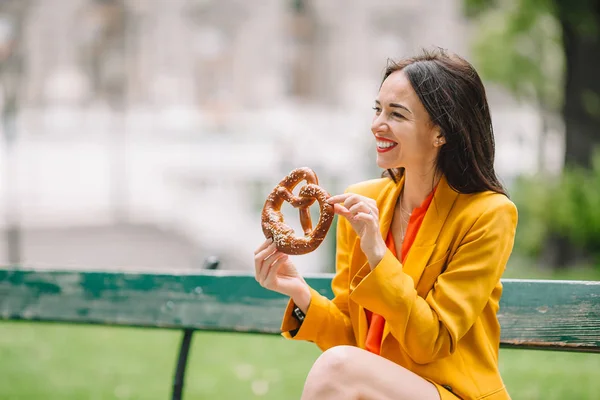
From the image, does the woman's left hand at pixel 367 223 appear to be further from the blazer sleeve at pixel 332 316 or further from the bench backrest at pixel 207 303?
the bench backrest at pixel 207 303

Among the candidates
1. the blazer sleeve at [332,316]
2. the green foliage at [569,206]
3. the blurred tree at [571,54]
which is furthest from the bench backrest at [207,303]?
the blurred tree at [571,54]

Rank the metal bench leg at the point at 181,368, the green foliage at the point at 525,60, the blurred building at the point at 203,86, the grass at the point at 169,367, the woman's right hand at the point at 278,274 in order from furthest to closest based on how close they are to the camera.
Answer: the blurred building at the point at 203,86, the green foliage at the point at 525,60, the grass at the point at 169,367, the metal bench leg at the point at 181,368, the woman's right hand at the point at 278,274

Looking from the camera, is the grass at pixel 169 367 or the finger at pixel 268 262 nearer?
the finger at pixel 268 262

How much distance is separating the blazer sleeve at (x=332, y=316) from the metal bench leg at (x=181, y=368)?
2.37 feet

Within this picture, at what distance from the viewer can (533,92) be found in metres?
12.4

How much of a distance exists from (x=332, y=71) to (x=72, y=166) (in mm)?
9484

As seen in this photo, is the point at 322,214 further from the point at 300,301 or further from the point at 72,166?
the point at 72,166

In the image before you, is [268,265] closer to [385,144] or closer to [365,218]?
[365,218]

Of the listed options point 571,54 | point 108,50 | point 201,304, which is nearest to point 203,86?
point 108,50

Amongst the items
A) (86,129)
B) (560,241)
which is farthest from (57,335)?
(86,129)

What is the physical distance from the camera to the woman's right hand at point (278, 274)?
90.7 inches

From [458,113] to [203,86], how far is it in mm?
25107

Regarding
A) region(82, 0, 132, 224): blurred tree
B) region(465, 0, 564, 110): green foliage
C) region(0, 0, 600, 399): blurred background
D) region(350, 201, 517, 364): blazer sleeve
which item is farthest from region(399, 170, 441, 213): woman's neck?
region(82, 0, 132, 224): blurred tree

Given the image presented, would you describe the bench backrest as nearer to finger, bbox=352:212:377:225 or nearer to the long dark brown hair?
the long dark brown hair
